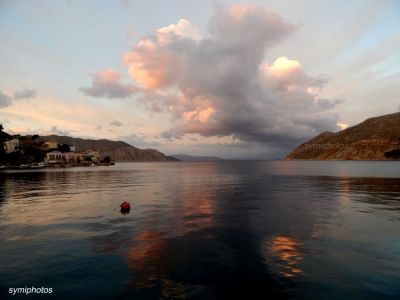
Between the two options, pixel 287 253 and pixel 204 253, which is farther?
pixel 204 253

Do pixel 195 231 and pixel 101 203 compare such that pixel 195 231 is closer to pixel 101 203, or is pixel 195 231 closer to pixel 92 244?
pixel 92 244

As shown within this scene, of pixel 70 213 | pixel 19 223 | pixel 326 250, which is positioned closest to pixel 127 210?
pixel 70 213

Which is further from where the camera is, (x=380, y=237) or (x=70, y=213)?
(x=70, y=213)

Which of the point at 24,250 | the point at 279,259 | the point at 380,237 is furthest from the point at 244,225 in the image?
the point at 24,250

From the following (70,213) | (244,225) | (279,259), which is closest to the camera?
(279,259)

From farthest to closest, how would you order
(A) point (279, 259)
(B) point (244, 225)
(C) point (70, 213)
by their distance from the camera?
(C) point (70, 213)
(B) point (244, 225)
(A) point (279, 259)

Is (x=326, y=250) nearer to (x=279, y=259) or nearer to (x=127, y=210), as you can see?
(x=279, y=259)

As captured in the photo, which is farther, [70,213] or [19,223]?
[70,213]

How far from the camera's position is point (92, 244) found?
71.4 ft

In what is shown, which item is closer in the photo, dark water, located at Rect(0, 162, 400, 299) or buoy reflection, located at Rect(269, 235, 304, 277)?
dark water, located at Rect(0, 162, 400, 299)

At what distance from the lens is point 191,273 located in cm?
1614

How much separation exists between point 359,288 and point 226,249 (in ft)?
30.3

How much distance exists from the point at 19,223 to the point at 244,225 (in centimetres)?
2499

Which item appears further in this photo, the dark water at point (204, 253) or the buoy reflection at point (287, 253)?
the buoy reflection at point (287, 253)
